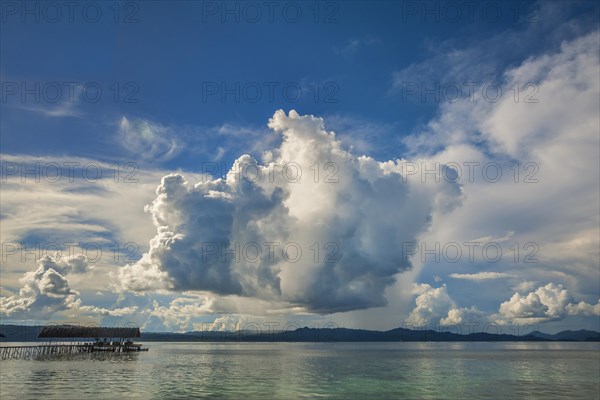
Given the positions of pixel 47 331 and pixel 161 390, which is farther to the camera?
pixel 47 331

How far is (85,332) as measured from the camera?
11975 centimetres

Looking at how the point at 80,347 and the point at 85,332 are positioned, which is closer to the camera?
the point at 85,332

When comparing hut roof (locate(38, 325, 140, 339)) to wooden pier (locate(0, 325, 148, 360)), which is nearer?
hut roof (locate(38, 325, 140, 339))

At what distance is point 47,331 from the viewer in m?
112

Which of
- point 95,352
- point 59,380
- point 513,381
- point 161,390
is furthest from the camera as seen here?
point 95,352

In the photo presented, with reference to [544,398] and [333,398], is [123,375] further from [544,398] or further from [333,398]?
[544,398]

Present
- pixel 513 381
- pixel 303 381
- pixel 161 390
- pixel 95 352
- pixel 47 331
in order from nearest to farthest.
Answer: pixel 161 390 < pixel 303 381 < pixel 513 381 < pixel 47 331 < pixel 95 352

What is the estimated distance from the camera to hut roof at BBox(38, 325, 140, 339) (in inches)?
4443

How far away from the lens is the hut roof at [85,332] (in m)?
113

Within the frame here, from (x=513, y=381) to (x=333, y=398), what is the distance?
3852 cm

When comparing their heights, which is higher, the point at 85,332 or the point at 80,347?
the point at 85,332

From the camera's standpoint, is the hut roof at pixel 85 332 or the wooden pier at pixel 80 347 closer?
the hut roof at pixel 85 332

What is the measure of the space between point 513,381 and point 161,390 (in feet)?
180

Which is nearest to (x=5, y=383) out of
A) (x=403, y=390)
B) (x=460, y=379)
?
(x=403, y=390)
